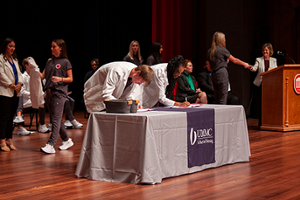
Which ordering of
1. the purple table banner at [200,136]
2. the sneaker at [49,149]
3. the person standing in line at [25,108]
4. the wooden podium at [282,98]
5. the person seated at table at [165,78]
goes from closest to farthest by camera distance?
the purple table banner at [200,136] → the person seated at table at [165,78] → the sneaker at [49,149] → the wooden podium at [282,98] → the person standing in line at [25,108]

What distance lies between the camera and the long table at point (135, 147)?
311 centimetres

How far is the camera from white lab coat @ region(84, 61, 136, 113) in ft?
11.7

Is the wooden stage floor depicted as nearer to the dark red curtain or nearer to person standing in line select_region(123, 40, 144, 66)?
person standing in line select_region(123, 40, 144, 66)

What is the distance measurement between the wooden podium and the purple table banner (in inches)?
118

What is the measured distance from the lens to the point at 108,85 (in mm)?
3562

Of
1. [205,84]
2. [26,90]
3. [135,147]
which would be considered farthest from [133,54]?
[135,147]

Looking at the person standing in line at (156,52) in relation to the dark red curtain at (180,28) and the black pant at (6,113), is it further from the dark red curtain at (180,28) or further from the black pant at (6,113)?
the dark red curtain at (180,28)

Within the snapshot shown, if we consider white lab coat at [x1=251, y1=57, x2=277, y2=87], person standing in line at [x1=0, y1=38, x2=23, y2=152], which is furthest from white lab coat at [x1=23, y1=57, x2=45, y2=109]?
white lab coat at [x1=251, y1=57, x2=277, y2=87]

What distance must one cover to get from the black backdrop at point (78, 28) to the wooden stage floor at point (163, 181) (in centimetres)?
428

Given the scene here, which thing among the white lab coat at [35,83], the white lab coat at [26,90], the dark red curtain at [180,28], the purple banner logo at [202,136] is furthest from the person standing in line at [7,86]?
the dark red curtain at [180,28]

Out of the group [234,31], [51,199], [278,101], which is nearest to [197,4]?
[234,31]

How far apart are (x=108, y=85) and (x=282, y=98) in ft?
12.1

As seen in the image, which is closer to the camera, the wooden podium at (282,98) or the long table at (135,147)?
the long table at (135,147)

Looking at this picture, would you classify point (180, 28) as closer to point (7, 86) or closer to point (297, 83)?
point (297, 83)
